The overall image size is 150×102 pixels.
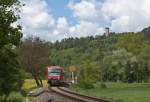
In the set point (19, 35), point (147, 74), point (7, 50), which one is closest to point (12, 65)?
point (7, 50)

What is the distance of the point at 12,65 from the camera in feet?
104

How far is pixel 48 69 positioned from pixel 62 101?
40248mm

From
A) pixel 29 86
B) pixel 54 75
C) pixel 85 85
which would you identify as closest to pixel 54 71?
pixel 54 75

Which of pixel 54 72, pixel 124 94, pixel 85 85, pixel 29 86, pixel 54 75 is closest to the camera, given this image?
pixel 124 94

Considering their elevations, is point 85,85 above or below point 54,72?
below

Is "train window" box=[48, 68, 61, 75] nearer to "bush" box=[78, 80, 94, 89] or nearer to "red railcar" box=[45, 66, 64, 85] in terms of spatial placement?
"red railcar" box=[45, 66, 64, 85]

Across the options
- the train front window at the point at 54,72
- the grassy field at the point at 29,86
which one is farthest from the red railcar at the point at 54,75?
the grassy field at the point at 29,86

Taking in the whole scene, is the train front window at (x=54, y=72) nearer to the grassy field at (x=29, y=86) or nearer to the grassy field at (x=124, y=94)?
the grassy field at (x=29, y=86)

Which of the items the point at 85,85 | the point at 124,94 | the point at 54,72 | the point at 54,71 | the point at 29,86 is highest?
the point at 54,71

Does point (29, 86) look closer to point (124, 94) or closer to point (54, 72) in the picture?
point (54, 72)

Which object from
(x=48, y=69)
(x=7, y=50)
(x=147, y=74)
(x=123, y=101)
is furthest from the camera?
(x=147, y=74)

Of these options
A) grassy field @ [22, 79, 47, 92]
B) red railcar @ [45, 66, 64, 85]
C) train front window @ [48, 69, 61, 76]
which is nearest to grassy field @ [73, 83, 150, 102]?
grassy field @ [22, 79, 47, 92]

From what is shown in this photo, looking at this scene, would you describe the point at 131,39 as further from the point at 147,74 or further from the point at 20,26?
the point at 20,26

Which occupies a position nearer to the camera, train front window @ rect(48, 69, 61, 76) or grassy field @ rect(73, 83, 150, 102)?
grassy field @ rect(73, 83, 150, 102)
